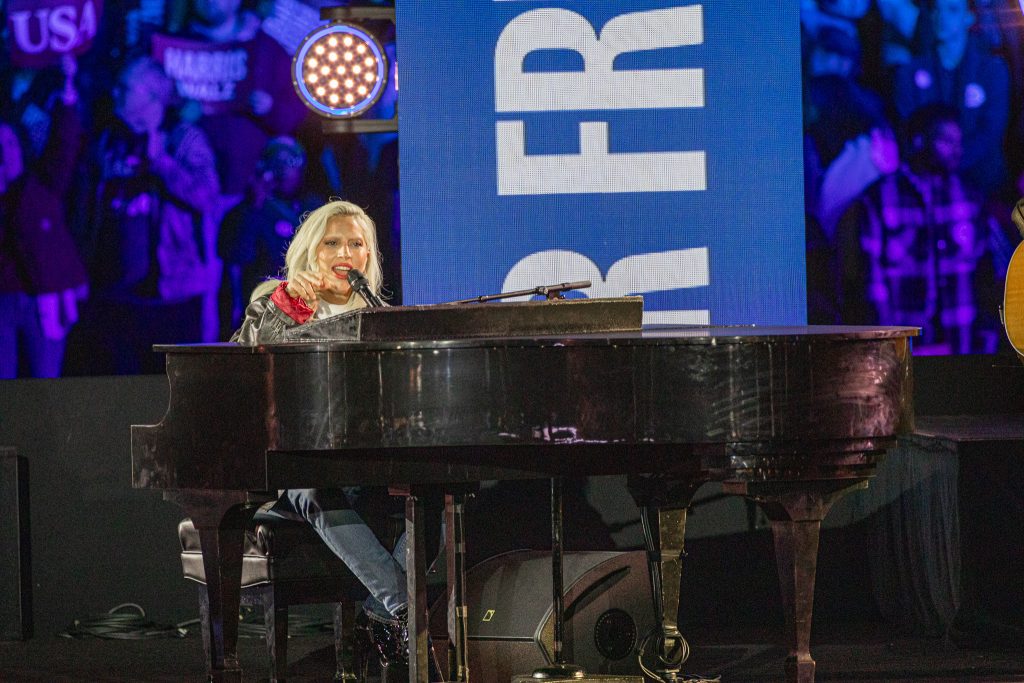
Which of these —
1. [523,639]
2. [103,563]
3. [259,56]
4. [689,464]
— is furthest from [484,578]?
[259,56]

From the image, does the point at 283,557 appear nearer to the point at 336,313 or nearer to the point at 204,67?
the point at 336,313

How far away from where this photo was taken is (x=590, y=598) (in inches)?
143

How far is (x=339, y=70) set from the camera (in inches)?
188

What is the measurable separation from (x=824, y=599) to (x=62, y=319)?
10.1 ft

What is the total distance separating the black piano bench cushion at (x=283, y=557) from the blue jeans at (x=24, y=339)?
5.17ft

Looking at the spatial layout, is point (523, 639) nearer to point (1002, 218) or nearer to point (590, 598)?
point (590, 598)

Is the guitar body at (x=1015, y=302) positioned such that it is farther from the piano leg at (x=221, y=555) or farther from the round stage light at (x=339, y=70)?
the piano leg at (x=221, y=555)

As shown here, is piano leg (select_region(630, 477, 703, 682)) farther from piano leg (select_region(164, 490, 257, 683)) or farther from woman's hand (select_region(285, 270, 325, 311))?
piano leg (select_region(164, 490, 257, 683))

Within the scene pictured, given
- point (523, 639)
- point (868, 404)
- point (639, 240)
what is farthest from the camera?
point (639, 240)

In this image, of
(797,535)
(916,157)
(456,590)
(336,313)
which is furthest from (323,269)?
(916,157)

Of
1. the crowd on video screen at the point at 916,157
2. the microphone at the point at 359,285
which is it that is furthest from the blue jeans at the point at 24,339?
the crowd on video screen at the point at 916,157

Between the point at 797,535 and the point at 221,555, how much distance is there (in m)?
1.31

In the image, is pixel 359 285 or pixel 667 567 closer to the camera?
pixel 359 285

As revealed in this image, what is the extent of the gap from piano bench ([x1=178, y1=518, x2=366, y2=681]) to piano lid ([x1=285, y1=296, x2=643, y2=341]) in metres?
0.74
